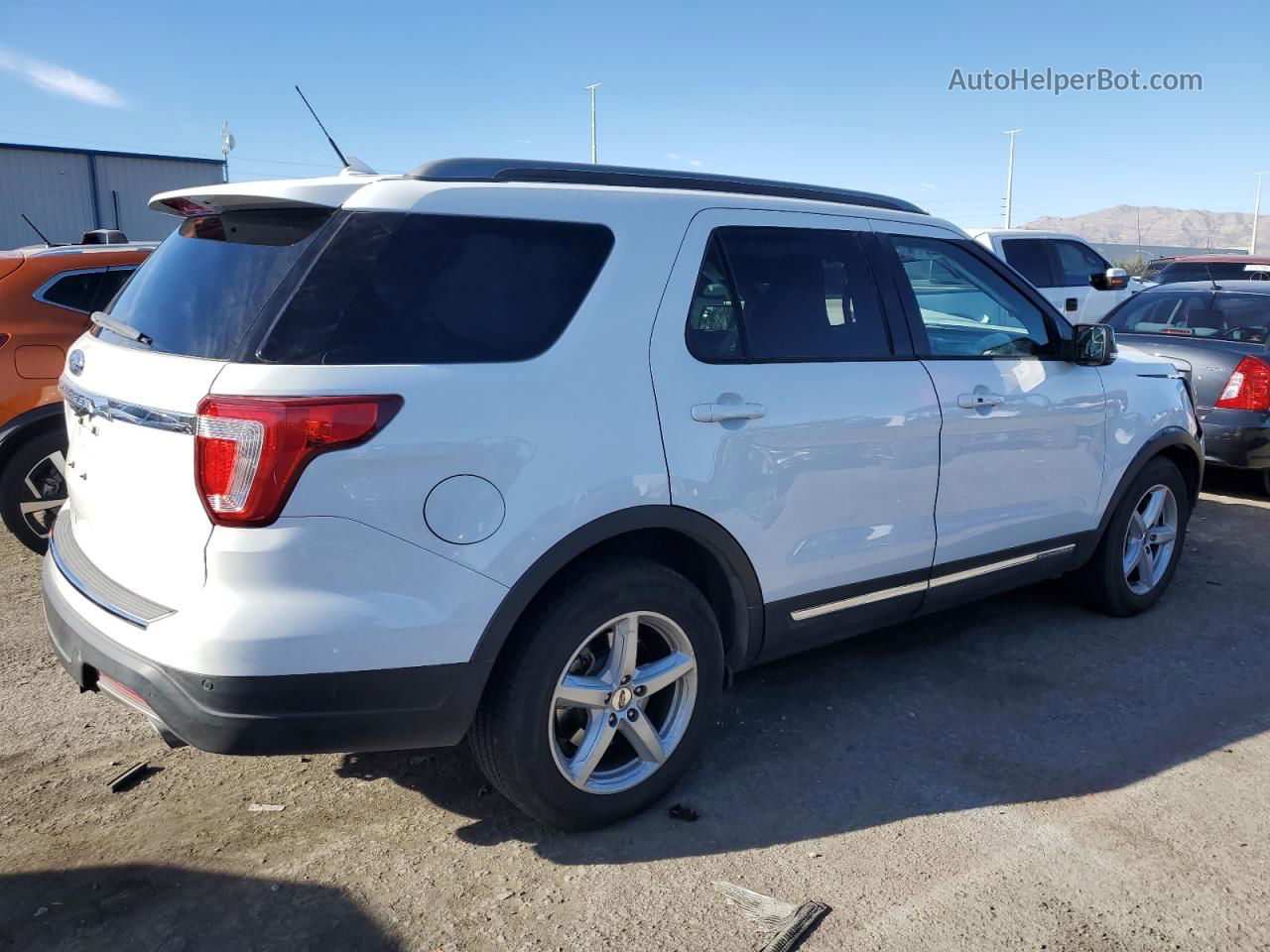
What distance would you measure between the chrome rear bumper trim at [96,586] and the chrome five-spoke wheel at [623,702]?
108 cm

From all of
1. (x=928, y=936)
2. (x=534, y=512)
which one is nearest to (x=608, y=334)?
(x=534, y=512)

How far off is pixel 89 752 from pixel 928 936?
285 centimetres

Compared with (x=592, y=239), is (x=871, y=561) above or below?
below

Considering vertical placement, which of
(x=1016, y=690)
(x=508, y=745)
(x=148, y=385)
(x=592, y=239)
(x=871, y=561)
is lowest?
(x=1016, y=690)

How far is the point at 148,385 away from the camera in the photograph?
257cm

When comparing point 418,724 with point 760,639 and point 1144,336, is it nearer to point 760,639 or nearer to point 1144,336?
point 760,639

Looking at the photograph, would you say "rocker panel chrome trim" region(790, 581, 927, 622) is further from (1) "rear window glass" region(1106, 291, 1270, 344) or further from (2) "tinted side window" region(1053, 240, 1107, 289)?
(2) "tinted side window" region(1053, 240, 1107, 289)

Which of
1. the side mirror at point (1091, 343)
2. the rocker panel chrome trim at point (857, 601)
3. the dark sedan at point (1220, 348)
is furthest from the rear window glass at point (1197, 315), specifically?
the rocker panel chrome trim at point (857, 601)

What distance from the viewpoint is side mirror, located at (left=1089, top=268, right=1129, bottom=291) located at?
12.4 m

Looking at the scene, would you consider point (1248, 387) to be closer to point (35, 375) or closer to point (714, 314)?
point (714, 314)

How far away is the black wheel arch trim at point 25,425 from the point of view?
17.4 ft

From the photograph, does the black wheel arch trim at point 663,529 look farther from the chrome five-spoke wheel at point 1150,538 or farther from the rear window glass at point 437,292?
the chrome five-spoke wheel at point 1150,538

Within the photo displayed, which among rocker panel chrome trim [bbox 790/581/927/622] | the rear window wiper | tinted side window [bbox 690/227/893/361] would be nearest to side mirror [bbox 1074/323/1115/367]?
tinted side window [bbox 690/227/893/361]

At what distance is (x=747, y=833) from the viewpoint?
3.06 m
